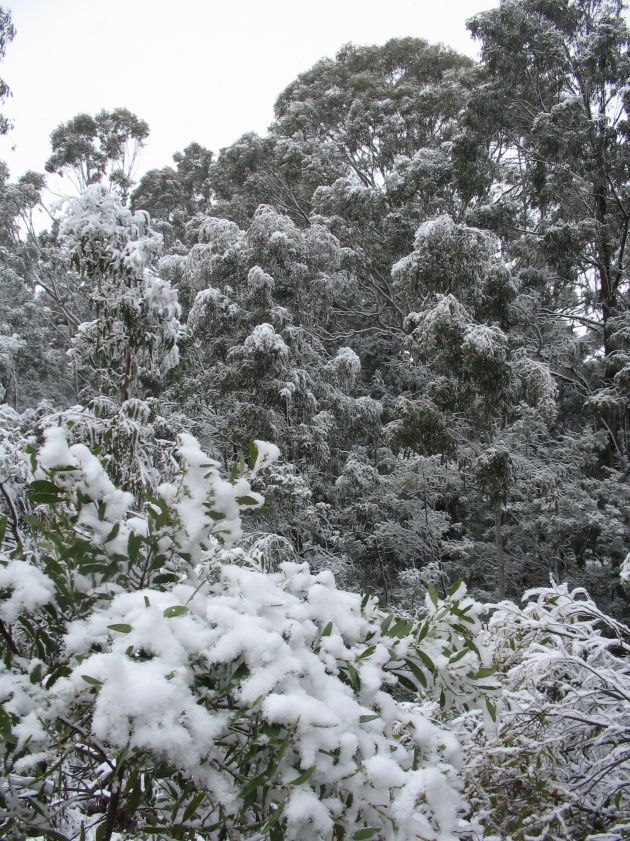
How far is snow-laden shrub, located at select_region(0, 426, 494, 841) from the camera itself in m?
0.93

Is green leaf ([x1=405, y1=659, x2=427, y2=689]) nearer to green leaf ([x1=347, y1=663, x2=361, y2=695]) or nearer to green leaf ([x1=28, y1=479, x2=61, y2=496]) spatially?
green leaf ([x1=347, y1=663, x2=361, y2=695])

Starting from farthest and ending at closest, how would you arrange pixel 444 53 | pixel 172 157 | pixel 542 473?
pixel 172 157, pixel 444 53, pixel 542 473

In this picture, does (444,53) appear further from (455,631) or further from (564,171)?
(455,631)

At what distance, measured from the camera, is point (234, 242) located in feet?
27.8

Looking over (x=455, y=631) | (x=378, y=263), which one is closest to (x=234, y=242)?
(x=378, y=263)

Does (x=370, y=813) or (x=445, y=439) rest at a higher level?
(x=445, y=439)

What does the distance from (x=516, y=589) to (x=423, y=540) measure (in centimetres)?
161

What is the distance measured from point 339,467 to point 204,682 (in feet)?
26.6

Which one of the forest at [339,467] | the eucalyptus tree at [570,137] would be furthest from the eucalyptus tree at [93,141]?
the eucalyptus tree at [570,137]

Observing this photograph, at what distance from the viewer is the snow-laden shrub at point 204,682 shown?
0.93 m

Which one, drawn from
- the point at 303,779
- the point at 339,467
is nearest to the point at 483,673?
the point at 303,779

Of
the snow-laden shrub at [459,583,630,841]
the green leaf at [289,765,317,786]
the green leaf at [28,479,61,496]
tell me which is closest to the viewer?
the green leaf at [289,765,317,786]

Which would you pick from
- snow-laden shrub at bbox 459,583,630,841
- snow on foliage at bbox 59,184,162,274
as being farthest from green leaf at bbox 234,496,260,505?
snow on foliage at bbox 59,184,162,274

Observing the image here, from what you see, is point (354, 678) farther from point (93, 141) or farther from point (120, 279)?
point (93, 141)
